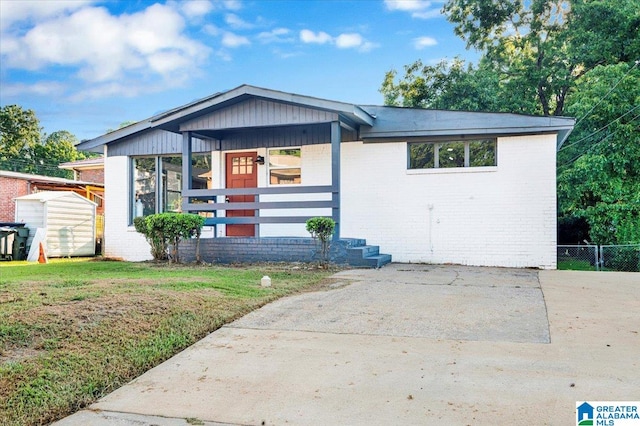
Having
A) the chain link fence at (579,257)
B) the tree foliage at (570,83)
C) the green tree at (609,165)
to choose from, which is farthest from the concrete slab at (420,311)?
the tree foliage at (570,83)

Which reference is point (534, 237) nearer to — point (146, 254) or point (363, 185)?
point (363, 185)

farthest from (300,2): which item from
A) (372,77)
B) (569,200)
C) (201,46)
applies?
(569,200)

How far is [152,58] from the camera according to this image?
805 inches

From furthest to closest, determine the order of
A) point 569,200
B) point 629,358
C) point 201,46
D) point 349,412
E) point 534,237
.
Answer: point 201,46 → point 569,200 → point 534,237 → point 629,358 → point 349,412

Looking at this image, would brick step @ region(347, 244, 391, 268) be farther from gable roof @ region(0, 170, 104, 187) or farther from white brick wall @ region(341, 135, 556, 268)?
gable roof @ region(0, 170, 104, 187)

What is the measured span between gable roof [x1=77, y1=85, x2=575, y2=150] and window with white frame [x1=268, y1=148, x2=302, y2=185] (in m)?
1.81

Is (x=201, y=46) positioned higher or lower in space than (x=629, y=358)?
higher

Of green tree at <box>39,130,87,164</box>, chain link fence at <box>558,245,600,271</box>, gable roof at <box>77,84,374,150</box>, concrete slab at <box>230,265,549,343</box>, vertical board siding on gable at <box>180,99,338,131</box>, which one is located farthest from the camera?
green tree at <box>39,130,87,164</box>

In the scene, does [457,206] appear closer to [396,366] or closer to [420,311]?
[420,311]

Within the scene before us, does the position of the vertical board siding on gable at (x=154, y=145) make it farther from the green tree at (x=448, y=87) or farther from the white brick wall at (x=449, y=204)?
the green tree at (x=448, y=87)

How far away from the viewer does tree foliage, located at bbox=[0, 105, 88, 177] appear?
36375 millimetres

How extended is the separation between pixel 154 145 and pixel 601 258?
12.0 metres

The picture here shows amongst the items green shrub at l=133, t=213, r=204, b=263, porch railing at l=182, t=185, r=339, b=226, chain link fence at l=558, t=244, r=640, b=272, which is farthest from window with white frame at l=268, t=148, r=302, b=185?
chain link fence at l=558, t=244, r=640, b=272

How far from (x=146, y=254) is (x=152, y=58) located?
1044 centimetres
